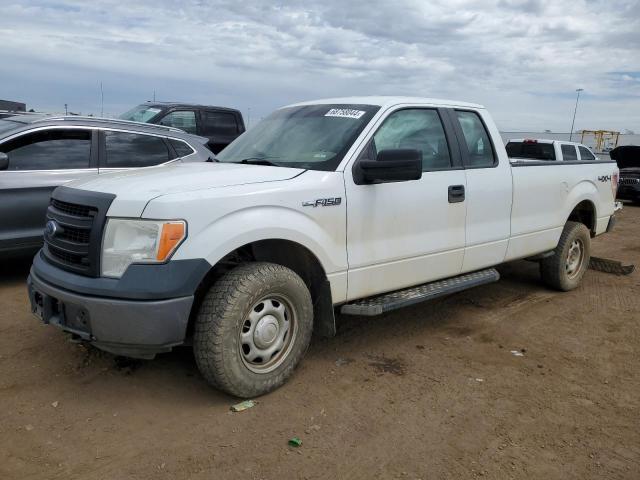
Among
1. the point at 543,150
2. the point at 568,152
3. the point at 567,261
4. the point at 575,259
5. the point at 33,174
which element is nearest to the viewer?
the point at 33,174

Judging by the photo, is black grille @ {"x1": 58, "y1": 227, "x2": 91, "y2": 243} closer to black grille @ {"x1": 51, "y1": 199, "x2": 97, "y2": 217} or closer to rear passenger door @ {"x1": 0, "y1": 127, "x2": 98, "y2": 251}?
black grille @ {"x1": 51, "y1": 199, "x2": 97, "y2": 217}

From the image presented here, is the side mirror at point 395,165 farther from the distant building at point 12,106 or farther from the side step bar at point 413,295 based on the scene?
the distant building at point 12,106

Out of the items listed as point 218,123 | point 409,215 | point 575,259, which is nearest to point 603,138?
point 218,123

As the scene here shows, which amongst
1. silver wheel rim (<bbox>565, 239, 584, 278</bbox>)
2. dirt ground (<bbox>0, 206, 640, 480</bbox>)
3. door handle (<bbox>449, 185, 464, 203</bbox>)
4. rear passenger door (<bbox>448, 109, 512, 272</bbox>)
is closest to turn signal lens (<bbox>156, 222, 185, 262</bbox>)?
dirt ground (<bbox>0, 206, 640, 480</bbox>)

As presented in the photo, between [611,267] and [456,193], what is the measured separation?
12.6 feet

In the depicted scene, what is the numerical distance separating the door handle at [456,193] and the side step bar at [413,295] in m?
0.68

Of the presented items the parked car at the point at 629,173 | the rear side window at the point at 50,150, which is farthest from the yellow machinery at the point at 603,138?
the rear side window at the point at 50,150

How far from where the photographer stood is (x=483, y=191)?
484 cm

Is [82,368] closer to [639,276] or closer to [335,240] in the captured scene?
[335,240]

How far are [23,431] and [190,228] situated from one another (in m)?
1.42

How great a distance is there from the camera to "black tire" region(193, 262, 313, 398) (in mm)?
3244

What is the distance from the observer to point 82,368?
3.82 m

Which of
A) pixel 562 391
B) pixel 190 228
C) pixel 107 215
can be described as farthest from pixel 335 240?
pixel 562 391

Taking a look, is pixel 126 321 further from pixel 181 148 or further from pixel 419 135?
pixel 181 148
